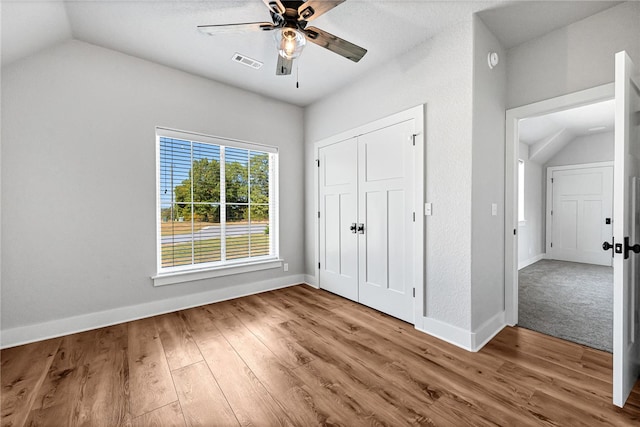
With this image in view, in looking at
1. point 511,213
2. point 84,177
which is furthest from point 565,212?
point 84,177

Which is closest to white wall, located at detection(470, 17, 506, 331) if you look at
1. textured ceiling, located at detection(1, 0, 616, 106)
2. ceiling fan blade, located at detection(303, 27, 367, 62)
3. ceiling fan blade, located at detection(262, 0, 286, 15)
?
textured ceiling, located at detection(1, 0, 616, 106)

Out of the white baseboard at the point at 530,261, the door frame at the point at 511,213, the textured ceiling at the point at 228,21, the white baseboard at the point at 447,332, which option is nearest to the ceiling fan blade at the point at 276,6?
the textured ceiling at the point at 228,21

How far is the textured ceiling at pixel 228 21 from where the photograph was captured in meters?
2.05

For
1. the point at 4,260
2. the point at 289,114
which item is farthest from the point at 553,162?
the point at 4,260

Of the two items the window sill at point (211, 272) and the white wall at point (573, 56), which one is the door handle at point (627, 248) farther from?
the window sill at point (211, 272)

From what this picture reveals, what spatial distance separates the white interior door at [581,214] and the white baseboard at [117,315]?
6539 mm

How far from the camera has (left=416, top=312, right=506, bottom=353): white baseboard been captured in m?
2.21

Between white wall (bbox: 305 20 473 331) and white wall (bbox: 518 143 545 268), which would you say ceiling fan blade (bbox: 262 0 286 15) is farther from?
white wall (bbox: 518 143 545 268)

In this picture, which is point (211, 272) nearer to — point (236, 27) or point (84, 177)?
point (84, 177)

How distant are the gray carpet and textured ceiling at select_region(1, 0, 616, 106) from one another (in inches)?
109

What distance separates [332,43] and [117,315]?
Result: 3.28 metres

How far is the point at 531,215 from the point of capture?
5812mm

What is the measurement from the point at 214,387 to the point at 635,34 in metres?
3.97

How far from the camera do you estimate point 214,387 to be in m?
1.75
